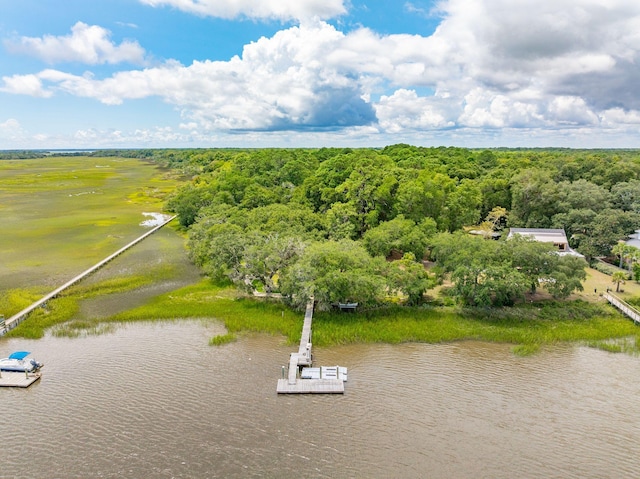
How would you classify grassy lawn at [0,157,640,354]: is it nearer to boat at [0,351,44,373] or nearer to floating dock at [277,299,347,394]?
floating dock at [277,299,347,394]

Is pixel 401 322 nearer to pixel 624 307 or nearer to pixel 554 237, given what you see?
pixel 624 307

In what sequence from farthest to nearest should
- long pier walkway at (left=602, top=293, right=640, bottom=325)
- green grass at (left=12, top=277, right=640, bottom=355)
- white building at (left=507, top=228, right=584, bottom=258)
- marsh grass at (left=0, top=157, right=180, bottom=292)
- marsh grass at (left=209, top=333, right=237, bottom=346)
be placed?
white building at (left=507, top=228, right=584, bottom=258)
marsh grass at (left=0, top=157, right=180, bottom=292)
long pier walkway at (left=602, top=293, right=640, bottom=325)
green grass at (left=12, top=277, right=640, bottom=355)
marsh grass at (left=209, top=333, right=237, bottom=346)

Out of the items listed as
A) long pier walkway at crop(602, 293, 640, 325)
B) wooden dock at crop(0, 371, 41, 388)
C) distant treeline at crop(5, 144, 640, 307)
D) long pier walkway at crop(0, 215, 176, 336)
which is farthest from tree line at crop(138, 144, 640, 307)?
wooden dock at crop(0, 371, 41, 388)

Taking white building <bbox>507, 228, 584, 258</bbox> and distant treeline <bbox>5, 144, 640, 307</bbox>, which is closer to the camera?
distant treeline <bbox>5, 144, 640, 307</bbox>

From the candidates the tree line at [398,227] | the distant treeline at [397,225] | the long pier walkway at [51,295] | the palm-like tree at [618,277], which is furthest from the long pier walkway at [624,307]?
the long pier walkway at [51,295]

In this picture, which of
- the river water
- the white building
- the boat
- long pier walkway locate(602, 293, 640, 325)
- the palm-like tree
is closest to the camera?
the river water

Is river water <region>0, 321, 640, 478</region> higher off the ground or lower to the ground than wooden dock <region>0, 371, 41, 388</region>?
lower

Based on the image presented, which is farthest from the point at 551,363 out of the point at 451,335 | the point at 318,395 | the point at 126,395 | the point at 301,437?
the point at 126,395

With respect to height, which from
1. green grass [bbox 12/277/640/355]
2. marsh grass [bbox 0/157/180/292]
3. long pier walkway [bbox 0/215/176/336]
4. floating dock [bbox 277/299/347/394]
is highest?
marsh grass [bbox 0/157/180/292]
